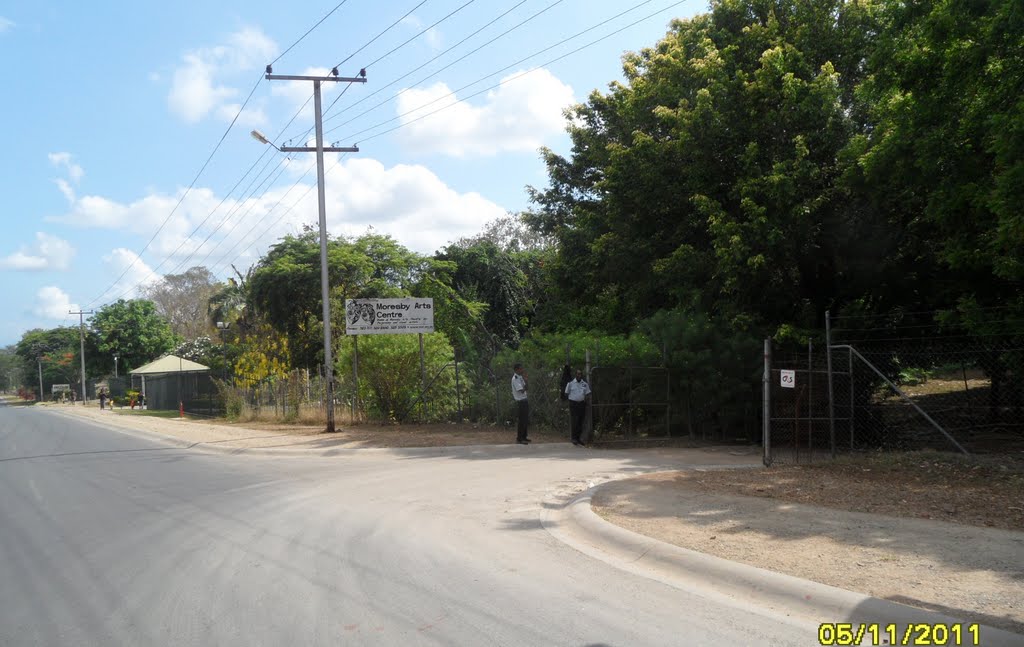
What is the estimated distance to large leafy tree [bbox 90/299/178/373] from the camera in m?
73.1

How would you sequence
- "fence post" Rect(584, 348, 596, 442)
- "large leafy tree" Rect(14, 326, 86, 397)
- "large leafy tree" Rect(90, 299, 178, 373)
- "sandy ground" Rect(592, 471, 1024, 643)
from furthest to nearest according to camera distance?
"large leafy tree" Rect(14, 326, 86, 397) → "large leafy tree" Rect(90, 299, 178, 373) → "fence post" Rect(584, 348, 596, 442) → "sandy ground" Rect(592, 471, 1024, 643)

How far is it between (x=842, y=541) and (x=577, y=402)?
951cm

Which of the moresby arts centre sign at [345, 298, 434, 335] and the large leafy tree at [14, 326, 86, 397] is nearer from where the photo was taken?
the moresby arts centre sign at [345, 298, 434, 335]

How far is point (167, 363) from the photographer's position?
53406mm

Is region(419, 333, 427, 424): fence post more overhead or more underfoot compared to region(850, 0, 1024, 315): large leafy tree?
more underfoot

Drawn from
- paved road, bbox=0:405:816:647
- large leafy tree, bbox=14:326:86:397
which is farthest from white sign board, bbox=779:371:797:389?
large leafy tree, bbox=14:326:86:397

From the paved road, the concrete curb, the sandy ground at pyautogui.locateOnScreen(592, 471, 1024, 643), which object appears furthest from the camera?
the sandy ground at pyautogui.locateOnScreen(592, 471, 1024, 643)

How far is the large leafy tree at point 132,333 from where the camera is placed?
73062 millimetres

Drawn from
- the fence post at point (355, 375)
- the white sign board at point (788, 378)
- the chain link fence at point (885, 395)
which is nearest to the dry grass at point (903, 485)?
the white sign board at point (788, 378)

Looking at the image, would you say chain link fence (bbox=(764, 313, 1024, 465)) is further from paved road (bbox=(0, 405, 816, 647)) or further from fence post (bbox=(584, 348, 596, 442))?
paved road (bbox=(0, 405, 816, 647))

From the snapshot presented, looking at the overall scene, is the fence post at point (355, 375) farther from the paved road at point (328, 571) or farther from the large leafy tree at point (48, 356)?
the large leafy tree at point (48, 356)

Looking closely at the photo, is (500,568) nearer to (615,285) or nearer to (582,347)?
(582,347)

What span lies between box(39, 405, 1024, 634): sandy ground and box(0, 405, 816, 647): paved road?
92 cm

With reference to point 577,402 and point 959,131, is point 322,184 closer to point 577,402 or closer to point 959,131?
point 577,402
